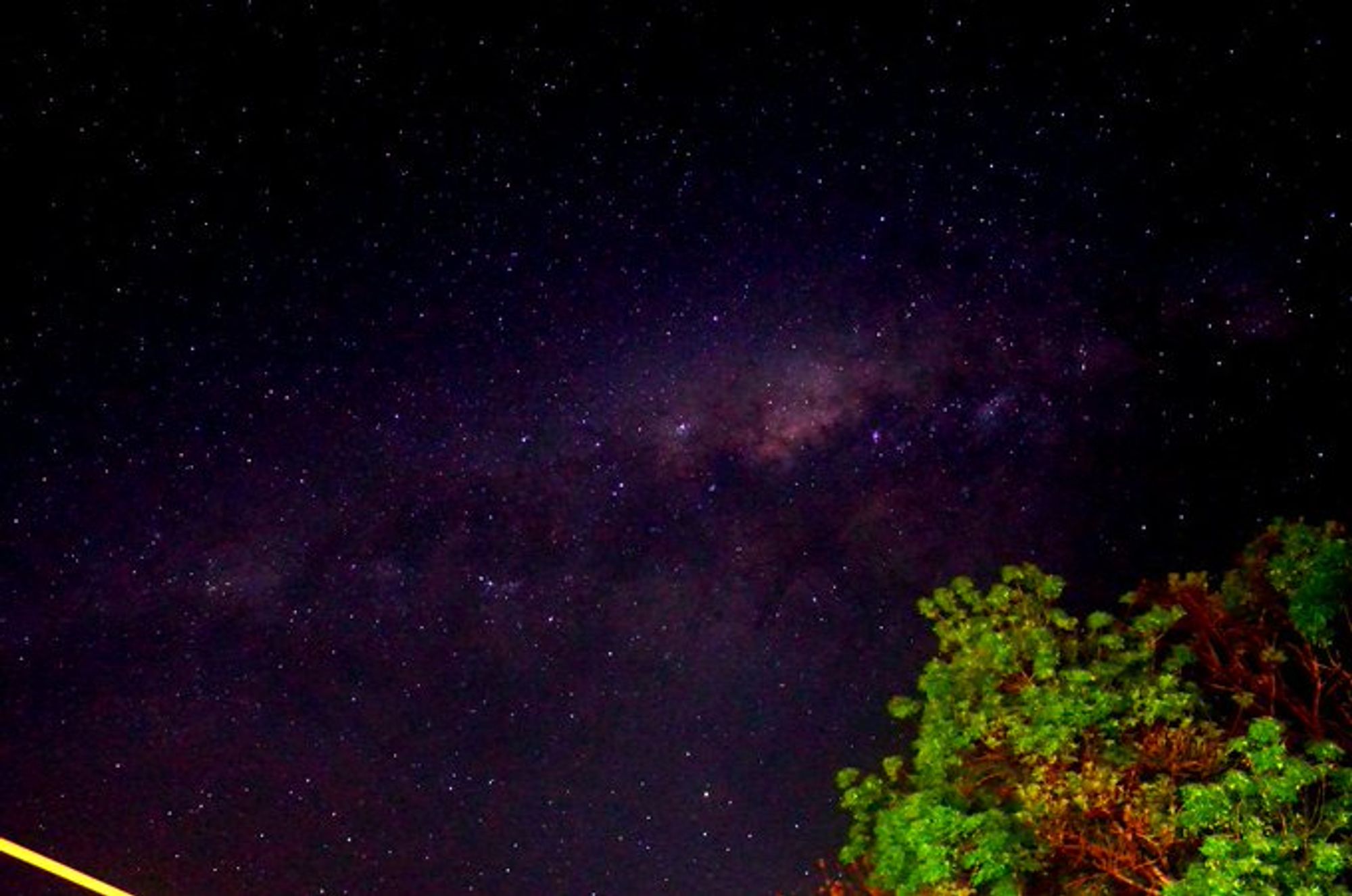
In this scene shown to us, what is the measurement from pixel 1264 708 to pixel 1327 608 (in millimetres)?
1747

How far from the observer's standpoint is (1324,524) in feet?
36.2

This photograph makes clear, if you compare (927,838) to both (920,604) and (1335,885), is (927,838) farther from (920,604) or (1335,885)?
(1335,885)

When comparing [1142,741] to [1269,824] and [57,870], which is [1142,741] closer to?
[1269,824]

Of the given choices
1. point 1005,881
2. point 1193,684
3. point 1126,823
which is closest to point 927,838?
point 1005,881

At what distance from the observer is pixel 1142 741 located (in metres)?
11.3

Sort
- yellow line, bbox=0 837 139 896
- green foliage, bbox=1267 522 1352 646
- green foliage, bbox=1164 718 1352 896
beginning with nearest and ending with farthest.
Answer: yellow line, bbox=0 837 139 896, green foliage, bbox=1164 718 1352 896, green foliage, bbox=1267 522 1352 646

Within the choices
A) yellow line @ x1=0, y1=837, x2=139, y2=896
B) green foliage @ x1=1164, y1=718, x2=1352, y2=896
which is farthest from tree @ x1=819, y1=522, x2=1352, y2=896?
yellow line @ x1=0, y1=837, x2=139, y2=896

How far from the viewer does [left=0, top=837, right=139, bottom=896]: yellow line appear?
18.3 ft

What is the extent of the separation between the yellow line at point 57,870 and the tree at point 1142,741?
26.1ft

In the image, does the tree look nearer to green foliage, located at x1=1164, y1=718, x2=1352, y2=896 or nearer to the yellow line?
green foliage, located at x1=1164, y1=718, x2=1352, y2=896

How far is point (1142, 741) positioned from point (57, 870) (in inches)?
365

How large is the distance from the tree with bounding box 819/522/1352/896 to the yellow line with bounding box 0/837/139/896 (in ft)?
26.1

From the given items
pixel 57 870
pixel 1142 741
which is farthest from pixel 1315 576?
pixel 57 870

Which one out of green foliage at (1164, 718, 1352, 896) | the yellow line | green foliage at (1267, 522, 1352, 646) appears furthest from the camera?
green foliage at (1267, 522, 1352, 646)
